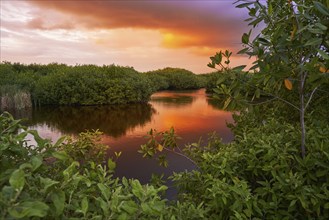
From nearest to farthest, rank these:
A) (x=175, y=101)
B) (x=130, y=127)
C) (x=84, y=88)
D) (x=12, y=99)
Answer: (x=130, y=127) < (x=12, y=99) < (x=84, y=88) < (x=175, y=101)

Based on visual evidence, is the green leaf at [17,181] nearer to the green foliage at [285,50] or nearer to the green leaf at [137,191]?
the green leaf at [137,191]

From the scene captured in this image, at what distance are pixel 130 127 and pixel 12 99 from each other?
326 inches

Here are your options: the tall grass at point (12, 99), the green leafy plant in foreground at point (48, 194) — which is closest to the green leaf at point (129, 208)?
the green leafy plant in foreground at point (48, 194)

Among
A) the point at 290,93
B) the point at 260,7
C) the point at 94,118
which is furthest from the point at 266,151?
the point at 94,118

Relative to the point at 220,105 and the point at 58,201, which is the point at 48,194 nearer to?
the point at 58,201

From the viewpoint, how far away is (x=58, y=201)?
3.72 ft

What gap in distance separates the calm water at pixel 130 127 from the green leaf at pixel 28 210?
5.13 meters

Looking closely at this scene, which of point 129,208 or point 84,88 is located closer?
point 129,208

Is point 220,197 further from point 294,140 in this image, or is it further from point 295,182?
point 294,140

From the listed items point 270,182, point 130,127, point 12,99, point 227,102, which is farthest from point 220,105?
point 12,99

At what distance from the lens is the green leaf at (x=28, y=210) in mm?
912

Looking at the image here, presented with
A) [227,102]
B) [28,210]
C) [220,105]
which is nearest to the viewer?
[28,210]

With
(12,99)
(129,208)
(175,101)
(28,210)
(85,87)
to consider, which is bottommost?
(175,101)

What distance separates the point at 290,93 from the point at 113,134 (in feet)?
22.7
